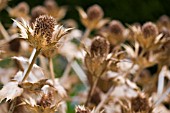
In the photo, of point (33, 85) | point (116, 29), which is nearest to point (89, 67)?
point (33, 85)

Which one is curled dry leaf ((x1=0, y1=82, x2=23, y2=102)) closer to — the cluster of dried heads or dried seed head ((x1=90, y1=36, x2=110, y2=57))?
the cluster of dried heads

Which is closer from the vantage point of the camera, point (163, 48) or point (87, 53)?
point (87, 53)

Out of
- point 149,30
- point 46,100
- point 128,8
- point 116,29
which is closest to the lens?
point 46,100

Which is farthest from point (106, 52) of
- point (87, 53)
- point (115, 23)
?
point (115, 23)

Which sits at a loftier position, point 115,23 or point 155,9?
point 115,23

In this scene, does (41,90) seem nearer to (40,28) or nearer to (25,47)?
(40,28)

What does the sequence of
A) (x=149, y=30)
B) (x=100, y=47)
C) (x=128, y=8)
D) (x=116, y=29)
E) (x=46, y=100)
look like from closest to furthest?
(x=46, y=100) → (x=100, y=47) → (x=149, y=30) → (x=116, y=29) → (x=128, y=8)

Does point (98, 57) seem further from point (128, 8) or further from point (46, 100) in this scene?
point (128, 8)

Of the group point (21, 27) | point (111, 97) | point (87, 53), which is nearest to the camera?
point (21, 27)
